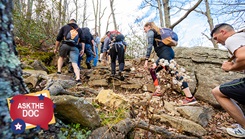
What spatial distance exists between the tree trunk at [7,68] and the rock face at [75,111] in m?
0.60

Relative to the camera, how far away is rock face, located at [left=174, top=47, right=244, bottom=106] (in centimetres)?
491

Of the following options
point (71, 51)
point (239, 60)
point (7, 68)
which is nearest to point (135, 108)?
point (239, 60)

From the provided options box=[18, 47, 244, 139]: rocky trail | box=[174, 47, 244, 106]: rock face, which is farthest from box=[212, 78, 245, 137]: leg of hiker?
box=[174, 47, 244, 106]: rock face

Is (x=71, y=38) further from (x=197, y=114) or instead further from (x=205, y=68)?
(x=205, y=68)

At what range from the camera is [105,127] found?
77.3 inches

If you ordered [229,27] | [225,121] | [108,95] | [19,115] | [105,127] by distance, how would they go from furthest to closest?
1. [225,121]
2. [108,95]
3. [229,27]
4. [105,127]
5. [19,115]

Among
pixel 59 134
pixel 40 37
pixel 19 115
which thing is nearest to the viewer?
pixel 19 115

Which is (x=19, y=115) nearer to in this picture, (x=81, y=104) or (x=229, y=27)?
(x=81, y=104)

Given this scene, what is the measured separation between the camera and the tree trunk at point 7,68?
41.8 inches

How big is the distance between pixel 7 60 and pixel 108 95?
204 centimetres

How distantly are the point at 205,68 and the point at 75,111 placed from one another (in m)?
4.80

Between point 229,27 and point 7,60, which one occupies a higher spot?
point 229,27

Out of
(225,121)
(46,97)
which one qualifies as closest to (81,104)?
(46,97)

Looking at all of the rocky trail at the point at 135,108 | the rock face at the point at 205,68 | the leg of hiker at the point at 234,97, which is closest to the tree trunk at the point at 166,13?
the rock face at the point at 205,68
